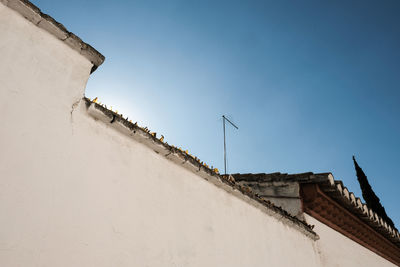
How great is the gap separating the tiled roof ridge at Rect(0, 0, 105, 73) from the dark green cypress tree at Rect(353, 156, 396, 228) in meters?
16.8

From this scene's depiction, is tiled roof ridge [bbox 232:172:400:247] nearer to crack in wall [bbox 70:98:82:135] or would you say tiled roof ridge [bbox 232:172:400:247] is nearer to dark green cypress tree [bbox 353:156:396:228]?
crack in wall [bbox 70:98:82:135]

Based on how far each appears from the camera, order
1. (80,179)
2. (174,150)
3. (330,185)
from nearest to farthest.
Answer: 1. (80,179)
2. (174,150)
3. (330,185)

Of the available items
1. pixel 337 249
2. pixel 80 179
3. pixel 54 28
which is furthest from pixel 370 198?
pixel 54 28

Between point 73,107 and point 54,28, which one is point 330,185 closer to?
point 73,107

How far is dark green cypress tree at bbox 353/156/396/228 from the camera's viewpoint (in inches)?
611

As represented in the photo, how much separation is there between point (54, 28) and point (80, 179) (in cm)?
139

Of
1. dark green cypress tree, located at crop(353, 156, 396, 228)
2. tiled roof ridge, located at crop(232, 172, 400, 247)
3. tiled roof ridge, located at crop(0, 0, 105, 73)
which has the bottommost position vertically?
tiled roof ridge, located at crop(0, 0, 105, 73)

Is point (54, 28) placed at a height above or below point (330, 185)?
below

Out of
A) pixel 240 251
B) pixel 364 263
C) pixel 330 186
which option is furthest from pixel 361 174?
pixel 240 251

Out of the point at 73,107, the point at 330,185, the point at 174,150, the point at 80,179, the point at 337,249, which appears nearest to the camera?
the point at 80,179

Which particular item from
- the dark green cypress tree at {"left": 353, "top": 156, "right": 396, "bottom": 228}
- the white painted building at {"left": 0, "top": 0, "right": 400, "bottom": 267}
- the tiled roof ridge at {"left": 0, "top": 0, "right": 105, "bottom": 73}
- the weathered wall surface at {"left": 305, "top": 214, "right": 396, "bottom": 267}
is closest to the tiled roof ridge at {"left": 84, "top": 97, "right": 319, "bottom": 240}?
the white painted building at {"left": 0, "top": 0, "right": 400, "bottom": 267}

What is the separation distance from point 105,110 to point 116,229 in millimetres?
1053

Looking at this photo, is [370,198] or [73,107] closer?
[73,107]

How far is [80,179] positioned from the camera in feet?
7.42
